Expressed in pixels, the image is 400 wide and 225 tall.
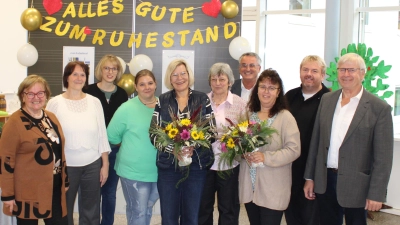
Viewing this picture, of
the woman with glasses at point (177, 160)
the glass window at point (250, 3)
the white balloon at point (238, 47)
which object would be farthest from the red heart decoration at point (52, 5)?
the glass window at point (250, 3)

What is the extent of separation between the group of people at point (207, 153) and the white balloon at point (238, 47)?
1.40 meters

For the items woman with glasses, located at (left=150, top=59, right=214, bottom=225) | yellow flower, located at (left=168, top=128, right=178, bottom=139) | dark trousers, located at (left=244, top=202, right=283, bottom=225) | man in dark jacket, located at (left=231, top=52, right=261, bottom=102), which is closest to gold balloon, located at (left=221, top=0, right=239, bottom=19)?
man in dark jacket, located at (left=231, top=52, right=261, bottom=102)

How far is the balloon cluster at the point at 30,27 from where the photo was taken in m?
4.86

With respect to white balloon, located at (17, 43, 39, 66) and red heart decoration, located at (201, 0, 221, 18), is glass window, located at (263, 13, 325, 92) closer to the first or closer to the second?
red heart decoration, located at (201, 0, 221, 18)

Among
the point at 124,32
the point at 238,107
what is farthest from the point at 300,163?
the point at 124,32

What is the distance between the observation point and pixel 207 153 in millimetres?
2953

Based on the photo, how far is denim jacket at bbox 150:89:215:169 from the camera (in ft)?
9.54


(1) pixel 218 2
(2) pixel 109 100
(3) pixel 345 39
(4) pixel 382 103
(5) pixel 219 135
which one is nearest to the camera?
(4) pixel 382 103

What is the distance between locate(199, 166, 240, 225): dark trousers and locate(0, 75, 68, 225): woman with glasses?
1131mm

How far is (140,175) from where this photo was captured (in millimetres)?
3139

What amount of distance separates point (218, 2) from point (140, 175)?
8.34 ft

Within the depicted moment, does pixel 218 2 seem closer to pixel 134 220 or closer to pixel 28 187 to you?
pixel 134 220

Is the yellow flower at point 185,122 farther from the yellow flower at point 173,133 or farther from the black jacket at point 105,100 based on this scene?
the black jacket at point 105,100

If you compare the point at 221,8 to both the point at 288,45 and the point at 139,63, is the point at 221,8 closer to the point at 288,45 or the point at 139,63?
the point at 139,63
